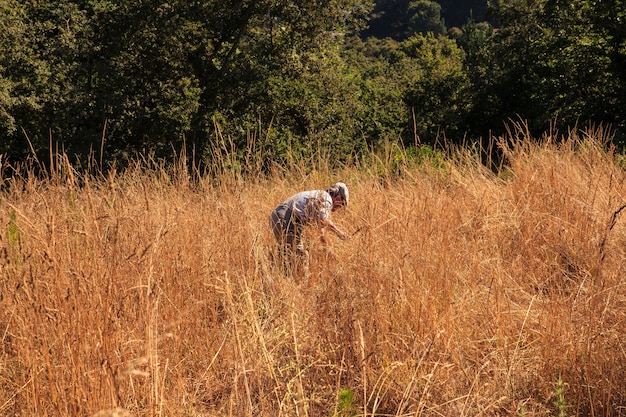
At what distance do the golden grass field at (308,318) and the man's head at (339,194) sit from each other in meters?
0.66

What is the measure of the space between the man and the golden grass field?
21 cm

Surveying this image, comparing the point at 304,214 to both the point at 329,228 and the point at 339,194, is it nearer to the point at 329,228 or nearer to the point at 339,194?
the point at 329,228

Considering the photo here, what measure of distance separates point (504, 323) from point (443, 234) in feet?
2.50

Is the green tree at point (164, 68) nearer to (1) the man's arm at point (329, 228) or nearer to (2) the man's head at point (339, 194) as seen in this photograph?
(2) the man's head at point (339, 194)

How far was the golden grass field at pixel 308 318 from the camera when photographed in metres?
2.21

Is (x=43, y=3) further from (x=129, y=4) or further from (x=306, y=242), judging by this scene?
(x=306, y=242)

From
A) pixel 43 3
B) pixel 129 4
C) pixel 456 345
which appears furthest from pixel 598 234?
pixel 43 3

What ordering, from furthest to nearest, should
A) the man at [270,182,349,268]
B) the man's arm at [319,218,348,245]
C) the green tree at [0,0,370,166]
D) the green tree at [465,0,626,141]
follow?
the green tree at [465,0,626,141], the green tree at [0,0,370,166], the man at [270,182,349,268], the man's arm at [319,218,348,245]

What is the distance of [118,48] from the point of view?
14.1 meters

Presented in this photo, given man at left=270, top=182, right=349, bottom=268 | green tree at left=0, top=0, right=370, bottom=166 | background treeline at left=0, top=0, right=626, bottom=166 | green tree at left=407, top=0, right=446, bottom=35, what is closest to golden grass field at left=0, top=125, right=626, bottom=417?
man at left=270, top=182, right=349, bottom=268

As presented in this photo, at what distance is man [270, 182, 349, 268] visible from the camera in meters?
4.36

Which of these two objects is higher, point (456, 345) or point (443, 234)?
point (443, 234)

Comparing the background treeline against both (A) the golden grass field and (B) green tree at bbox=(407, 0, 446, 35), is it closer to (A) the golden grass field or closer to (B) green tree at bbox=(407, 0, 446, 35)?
(A) the golden grass field

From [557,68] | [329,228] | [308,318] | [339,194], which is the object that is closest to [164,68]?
[339,194]
